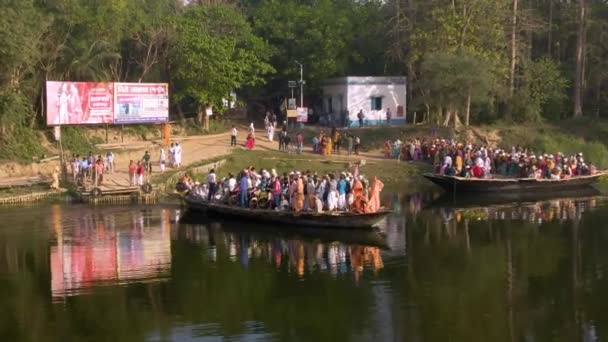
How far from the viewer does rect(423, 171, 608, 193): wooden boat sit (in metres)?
39.8

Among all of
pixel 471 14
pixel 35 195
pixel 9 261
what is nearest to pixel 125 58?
pixel 35 195

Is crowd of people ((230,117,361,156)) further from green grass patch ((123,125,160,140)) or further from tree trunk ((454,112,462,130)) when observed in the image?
tree trunk ((454,112,462,130))

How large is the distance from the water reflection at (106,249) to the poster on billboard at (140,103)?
36.4ft

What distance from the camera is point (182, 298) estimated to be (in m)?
21.2

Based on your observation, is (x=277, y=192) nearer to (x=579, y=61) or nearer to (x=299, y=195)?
(x=299, y=195)

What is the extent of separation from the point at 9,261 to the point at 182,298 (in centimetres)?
776

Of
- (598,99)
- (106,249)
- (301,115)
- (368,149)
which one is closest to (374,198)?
(106,249)

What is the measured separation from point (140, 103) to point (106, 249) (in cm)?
2015

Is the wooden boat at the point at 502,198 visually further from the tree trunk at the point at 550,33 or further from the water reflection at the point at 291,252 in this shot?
the tree trunk at the point at 550,33

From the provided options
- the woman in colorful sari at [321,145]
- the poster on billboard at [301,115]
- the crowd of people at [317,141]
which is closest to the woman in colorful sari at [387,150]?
the crowd of people at [317,141]

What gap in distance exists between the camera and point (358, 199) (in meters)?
28.8

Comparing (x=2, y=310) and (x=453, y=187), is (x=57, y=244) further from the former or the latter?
(x=453, y=187)

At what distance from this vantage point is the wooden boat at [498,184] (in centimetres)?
3975

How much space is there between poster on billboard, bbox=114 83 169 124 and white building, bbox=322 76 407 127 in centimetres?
1228
